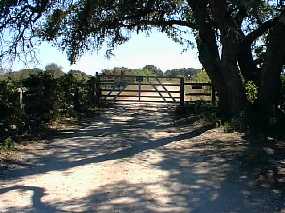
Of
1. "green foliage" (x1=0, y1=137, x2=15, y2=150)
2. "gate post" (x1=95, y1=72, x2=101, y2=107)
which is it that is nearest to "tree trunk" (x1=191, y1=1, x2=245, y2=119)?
"green foliage" (x1=0, y1=137, x2=15, y2=150)

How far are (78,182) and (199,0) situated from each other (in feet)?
31.7

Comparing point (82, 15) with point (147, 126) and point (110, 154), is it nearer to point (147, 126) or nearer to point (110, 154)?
point (147, 126)

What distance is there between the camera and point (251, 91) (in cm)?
1811

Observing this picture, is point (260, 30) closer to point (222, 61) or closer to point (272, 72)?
point (222, 61)

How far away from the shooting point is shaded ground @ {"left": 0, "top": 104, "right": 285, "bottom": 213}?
7.47 metres

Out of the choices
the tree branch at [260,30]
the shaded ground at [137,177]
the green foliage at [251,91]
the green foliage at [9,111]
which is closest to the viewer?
the shaded ground at [137,177]

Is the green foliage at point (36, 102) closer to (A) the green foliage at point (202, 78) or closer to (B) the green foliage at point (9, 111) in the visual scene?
(B) the green foliage at point (9, 111)

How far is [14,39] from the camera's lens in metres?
16.2

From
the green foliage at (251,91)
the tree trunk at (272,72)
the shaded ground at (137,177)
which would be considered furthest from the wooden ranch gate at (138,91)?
the shaded ground at (137,177)

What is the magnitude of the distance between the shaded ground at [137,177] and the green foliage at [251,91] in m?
3.00

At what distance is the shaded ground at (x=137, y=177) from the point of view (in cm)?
747

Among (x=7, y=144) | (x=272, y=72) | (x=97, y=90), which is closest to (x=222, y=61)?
(x=272, y=72)

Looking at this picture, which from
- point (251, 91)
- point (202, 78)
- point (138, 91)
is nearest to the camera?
point (251, 91)

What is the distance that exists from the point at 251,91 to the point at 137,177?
9.79m
